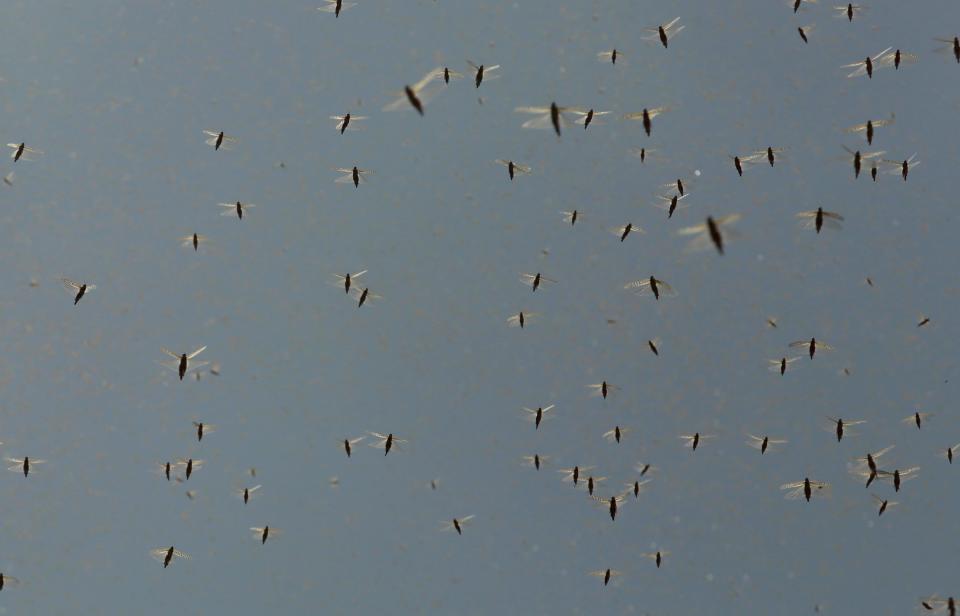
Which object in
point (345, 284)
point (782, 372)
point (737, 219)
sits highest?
point (737, 219)

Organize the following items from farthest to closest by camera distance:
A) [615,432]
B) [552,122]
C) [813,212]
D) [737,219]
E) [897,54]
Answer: [615,432], [897,54], [813,212], [552,122], [737,219]

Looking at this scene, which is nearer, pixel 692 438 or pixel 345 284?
pixel 345 284

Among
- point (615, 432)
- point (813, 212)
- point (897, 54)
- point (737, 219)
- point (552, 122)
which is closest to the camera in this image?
point (737, 219)

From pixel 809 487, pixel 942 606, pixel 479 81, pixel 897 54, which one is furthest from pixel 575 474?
pixel 897 54

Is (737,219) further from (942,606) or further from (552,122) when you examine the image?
(942,606)

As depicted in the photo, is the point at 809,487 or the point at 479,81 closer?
the point at 479,81

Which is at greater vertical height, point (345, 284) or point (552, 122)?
point (552, 122)

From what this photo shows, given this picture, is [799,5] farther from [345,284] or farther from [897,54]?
[345,284]

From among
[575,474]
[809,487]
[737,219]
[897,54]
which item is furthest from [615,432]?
[737,219]

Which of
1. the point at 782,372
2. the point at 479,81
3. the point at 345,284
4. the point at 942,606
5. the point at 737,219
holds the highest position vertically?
the point at 479,81
